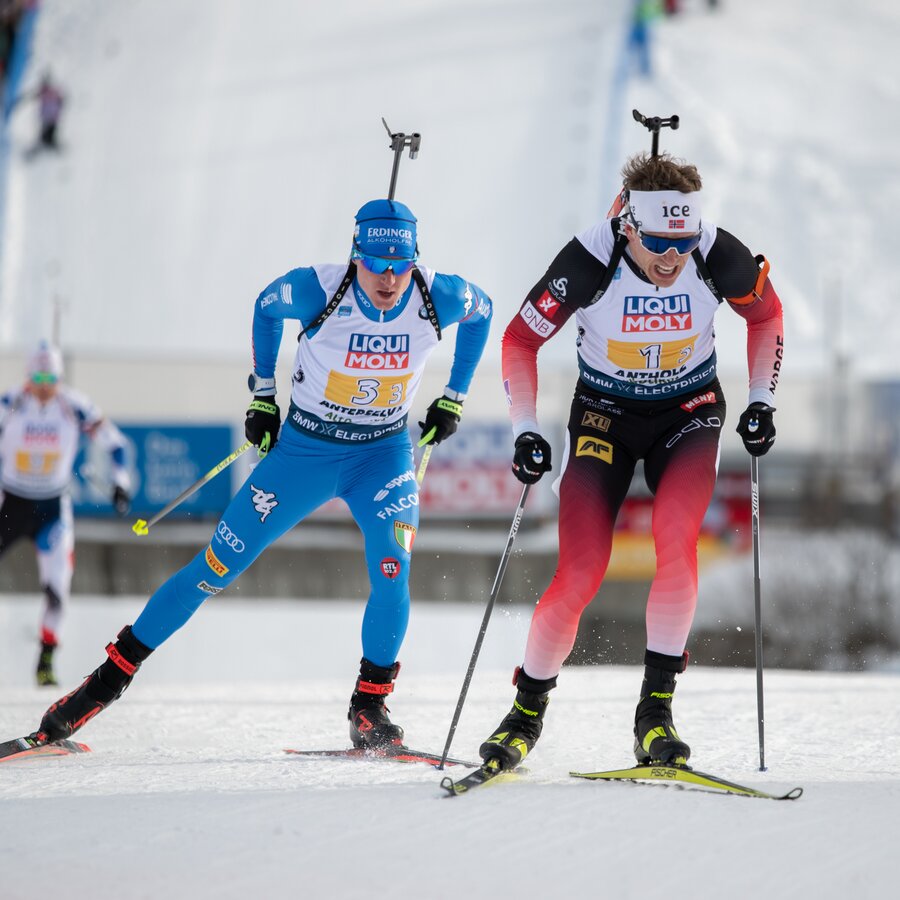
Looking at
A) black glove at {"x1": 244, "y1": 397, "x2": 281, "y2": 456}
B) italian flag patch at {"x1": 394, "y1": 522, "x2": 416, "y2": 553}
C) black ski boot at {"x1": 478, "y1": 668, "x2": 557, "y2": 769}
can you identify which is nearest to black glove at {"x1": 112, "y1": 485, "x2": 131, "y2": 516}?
black glove at {"x1": 244, "y1": 397, "x2": 281, "y2": 456}

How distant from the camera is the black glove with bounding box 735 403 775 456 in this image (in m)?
4.18

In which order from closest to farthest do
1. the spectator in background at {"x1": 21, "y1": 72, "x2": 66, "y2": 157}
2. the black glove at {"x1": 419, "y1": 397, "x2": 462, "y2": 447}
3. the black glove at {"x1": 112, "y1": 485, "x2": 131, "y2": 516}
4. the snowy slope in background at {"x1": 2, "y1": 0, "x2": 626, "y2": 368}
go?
the black glove at {"x1": 419, "y1": 397, "x2": 462, "y2": 447}, the black glove at {"x1": 112, "y1": 485, "x2": 131, "y2": 516}, the spectator in background at {"x1": 21, "y1": 72, "x2": 66, "y2": 157}, the snowy slope in background at {"x1": 2, "y1": 0, "x2": 626, "y2": 368}

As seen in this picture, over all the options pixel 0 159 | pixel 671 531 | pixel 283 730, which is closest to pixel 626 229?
pixel 671 531

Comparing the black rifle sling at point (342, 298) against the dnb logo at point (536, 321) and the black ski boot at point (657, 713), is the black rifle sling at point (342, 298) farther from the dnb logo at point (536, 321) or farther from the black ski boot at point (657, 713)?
the black ski boot at point (657, 713)

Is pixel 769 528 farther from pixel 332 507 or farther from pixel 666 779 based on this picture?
pixel 666 779

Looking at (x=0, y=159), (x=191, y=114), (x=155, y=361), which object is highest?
(x=191, y=114)

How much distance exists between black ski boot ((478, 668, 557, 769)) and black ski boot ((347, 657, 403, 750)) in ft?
2.01

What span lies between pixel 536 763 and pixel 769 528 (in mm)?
20365

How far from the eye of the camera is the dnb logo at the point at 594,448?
13.9ft

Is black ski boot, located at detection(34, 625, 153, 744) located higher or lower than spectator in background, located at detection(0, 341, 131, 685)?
lower

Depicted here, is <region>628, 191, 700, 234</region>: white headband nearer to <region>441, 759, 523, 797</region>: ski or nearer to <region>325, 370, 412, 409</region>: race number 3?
<region>325, 370, 412, 409</region>: race number 3

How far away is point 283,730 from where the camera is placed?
5.36 meters

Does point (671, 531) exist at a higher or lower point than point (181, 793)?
higher

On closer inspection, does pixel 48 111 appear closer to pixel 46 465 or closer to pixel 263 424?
pixel 46 465
